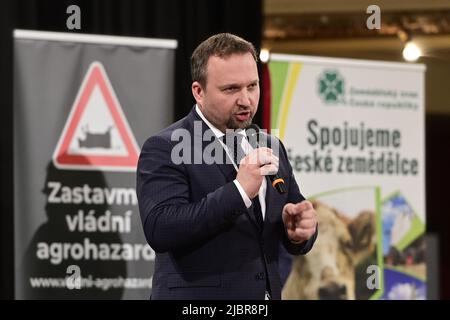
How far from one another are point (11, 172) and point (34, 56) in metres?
0.71

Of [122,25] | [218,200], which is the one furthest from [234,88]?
[122,25]

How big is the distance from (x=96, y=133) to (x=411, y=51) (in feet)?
15.6

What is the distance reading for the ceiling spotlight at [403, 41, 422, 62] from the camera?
9.29m

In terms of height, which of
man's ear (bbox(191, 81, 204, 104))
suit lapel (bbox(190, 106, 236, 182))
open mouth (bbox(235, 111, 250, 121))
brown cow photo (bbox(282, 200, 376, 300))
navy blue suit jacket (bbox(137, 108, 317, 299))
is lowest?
brown cow photo (bbox(282, 200, 376, 300))

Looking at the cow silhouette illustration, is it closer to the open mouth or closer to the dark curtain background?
the dark curtain background

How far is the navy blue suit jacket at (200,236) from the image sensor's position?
249cm

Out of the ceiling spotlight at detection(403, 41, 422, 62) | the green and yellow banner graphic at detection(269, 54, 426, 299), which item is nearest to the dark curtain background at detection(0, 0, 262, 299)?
the green and yellow banner graphic at detection(269, 54, 426, 299)

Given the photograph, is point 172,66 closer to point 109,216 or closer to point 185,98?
point 185,98

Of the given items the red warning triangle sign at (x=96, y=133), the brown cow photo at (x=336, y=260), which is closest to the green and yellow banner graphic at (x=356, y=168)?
the brown cow photo at (x=336, y=260)

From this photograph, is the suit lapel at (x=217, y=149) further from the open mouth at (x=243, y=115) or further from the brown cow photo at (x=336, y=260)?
the brown cow photo at (x=336, y=260)

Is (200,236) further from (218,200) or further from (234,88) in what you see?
(234,88)

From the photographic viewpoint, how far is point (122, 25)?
19.2 ft
